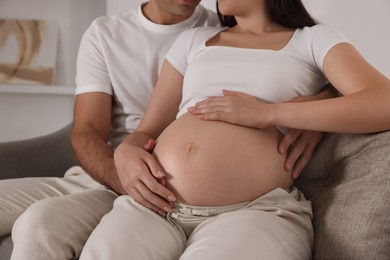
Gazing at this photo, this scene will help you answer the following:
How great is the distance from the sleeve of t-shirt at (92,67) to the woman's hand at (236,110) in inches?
21.3

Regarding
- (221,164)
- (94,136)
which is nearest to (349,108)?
(221,164)

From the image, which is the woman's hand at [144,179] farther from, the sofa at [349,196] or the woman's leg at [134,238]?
the sofa at [349,196]

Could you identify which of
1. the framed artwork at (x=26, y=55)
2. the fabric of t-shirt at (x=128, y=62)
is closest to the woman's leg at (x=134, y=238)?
the fabric of t-shirt at (x=128, y=62)

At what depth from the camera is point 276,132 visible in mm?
1374

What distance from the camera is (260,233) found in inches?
43.9

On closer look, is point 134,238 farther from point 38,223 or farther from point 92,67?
point 92,67

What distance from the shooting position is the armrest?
196 cm

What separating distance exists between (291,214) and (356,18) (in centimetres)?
124

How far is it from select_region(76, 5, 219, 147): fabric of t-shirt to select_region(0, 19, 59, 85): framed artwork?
122 cm

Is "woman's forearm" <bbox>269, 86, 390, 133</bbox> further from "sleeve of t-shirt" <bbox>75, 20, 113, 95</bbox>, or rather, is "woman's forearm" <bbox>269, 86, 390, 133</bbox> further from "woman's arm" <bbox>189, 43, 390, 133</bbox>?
"sleeve of t-shirt" <bbox>75, 20, 113, 95</bbox>

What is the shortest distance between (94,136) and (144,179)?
0.48 meters

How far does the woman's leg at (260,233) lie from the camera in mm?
1082

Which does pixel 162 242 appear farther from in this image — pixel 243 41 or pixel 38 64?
pixel 38 64

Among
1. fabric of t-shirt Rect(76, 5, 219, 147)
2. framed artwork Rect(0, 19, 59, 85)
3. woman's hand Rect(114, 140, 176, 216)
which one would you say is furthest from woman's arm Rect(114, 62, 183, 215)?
framed artwork Rect(0, 19, 59, 85)
